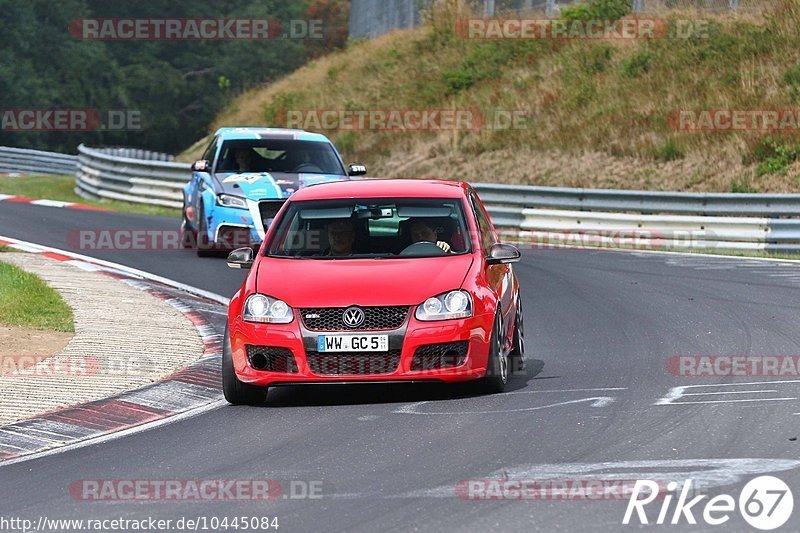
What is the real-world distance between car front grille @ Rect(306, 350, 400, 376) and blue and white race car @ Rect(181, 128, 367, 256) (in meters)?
9.26

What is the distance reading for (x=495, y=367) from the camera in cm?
982

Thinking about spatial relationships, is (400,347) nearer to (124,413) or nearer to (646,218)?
(124,413)

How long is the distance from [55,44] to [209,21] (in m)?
7.95

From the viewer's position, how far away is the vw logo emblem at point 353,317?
31.3ft

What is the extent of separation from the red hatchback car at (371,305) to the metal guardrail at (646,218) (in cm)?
1148

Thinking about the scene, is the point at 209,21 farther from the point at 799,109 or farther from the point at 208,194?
the point at 208,194

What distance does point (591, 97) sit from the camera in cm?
3303

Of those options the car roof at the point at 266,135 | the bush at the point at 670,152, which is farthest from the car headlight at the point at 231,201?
the bush at the point at 670,152

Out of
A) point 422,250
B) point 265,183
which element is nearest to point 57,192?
point 265,183

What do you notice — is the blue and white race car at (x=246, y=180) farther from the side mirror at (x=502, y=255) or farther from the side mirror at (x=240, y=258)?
the side mirror at (x=502, y=255)

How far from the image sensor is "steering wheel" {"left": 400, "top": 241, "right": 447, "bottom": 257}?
1049 centimetres

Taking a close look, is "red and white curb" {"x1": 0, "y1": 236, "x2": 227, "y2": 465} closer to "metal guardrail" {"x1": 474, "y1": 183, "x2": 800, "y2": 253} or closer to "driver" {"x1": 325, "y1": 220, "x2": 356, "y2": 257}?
"driver" {"x1": 325, "y1": 220, "x2": 356, "y2": 257}

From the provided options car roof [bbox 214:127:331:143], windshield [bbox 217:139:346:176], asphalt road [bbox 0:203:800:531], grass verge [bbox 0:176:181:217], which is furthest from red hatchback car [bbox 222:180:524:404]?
grass verge [bbox 0:176:181:217]

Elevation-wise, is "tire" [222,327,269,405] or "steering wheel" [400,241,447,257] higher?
"steering wheel" [400,241,447,257]
